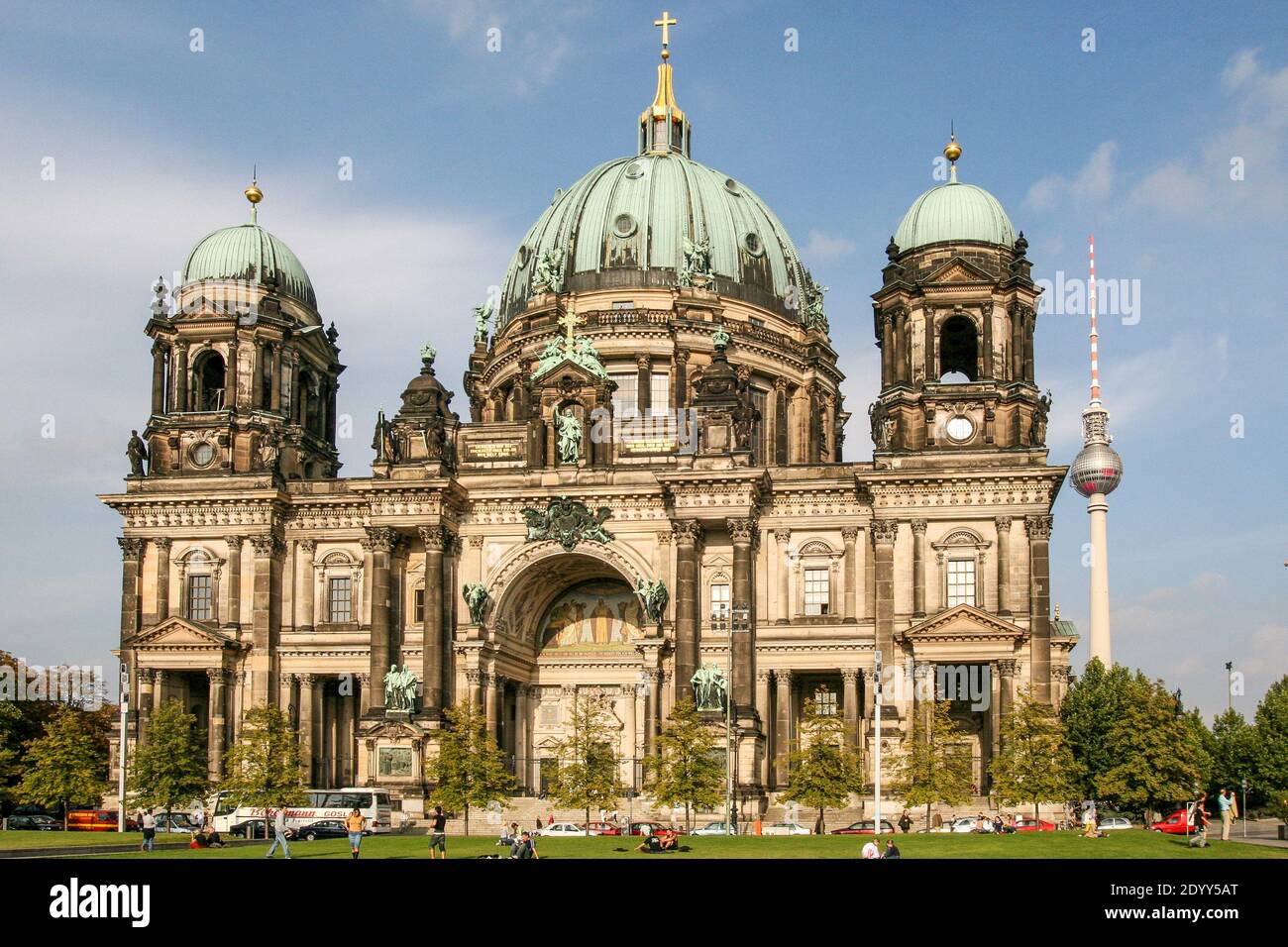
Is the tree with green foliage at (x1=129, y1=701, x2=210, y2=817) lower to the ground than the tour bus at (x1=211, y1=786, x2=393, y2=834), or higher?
higher

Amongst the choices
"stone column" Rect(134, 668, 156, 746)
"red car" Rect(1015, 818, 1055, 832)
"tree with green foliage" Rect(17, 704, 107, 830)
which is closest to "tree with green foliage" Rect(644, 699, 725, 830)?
"red car" Rect(1015, 818, 1055, 832)

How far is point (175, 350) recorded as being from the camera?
83.9 meters

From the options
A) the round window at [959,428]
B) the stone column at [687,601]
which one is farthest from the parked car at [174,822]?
the round window at [959,428]

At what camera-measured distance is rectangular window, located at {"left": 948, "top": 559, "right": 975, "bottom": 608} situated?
7388cm

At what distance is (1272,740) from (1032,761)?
120 ft

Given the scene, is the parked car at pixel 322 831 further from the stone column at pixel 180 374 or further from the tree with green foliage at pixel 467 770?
the stone column at pixel 180 374

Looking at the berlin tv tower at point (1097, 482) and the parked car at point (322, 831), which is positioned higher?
the berlin tv tower at point (1097, 482)

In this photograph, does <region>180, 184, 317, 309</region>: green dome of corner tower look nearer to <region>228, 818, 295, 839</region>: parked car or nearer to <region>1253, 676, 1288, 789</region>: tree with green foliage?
<region>228, 818, 295, 839</region>: parked car

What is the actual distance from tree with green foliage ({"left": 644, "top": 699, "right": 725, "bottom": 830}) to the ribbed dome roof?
31401 mm

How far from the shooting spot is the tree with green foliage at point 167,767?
73.0m

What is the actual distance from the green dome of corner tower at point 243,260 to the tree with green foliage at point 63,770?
76.6 ft

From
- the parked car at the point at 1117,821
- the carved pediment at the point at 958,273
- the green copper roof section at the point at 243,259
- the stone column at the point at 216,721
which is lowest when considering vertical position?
the parked car at the point at 1117,821

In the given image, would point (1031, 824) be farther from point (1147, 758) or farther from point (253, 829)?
point (253, 829)

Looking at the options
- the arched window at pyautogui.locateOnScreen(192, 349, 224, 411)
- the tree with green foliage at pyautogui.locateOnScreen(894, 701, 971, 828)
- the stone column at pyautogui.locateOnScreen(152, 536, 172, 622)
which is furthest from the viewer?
the arched window at pyautogui.locateOnScreen(192, 349, 224, 411)
